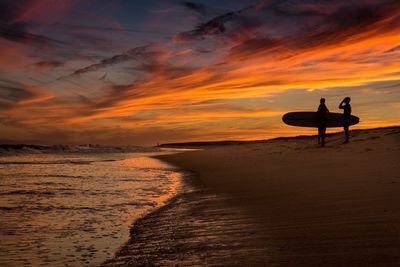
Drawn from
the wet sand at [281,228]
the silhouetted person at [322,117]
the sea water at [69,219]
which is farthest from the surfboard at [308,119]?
the wet sand at [281,228]

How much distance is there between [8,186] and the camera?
35.3ft

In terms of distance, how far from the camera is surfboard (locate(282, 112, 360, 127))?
2322 cm

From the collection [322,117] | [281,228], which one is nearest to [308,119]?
[322,117]

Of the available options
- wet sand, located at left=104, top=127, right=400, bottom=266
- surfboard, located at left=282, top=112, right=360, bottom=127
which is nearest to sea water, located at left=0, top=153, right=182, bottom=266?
wet sand, located at left=104, top=127, right=400, bottom=266

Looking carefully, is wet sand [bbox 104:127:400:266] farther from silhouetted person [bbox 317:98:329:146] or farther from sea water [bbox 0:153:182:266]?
silhouetted person [bbox 317:98:329:146]

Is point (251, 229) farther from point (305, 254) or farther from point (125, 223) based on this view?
point (125, 223)

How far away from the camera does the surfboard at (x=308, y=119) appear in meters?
23.2

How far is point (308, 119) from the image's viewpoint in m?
23.7

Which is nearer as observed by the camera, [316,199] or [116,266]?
[116,266]

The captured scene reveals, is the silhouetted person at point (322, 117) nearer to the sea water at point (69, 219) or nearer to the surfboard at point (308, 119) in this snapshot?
the surfboard at point (308, 119)

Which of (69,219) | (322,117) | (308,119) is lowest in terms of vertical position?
(69,219)

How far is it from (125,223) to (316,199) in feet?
9.48

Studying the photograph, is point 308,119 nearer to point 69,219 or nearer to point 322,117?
point 322,117

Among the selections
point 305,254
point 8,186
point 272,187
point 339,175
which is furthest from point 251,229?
point 8,186
